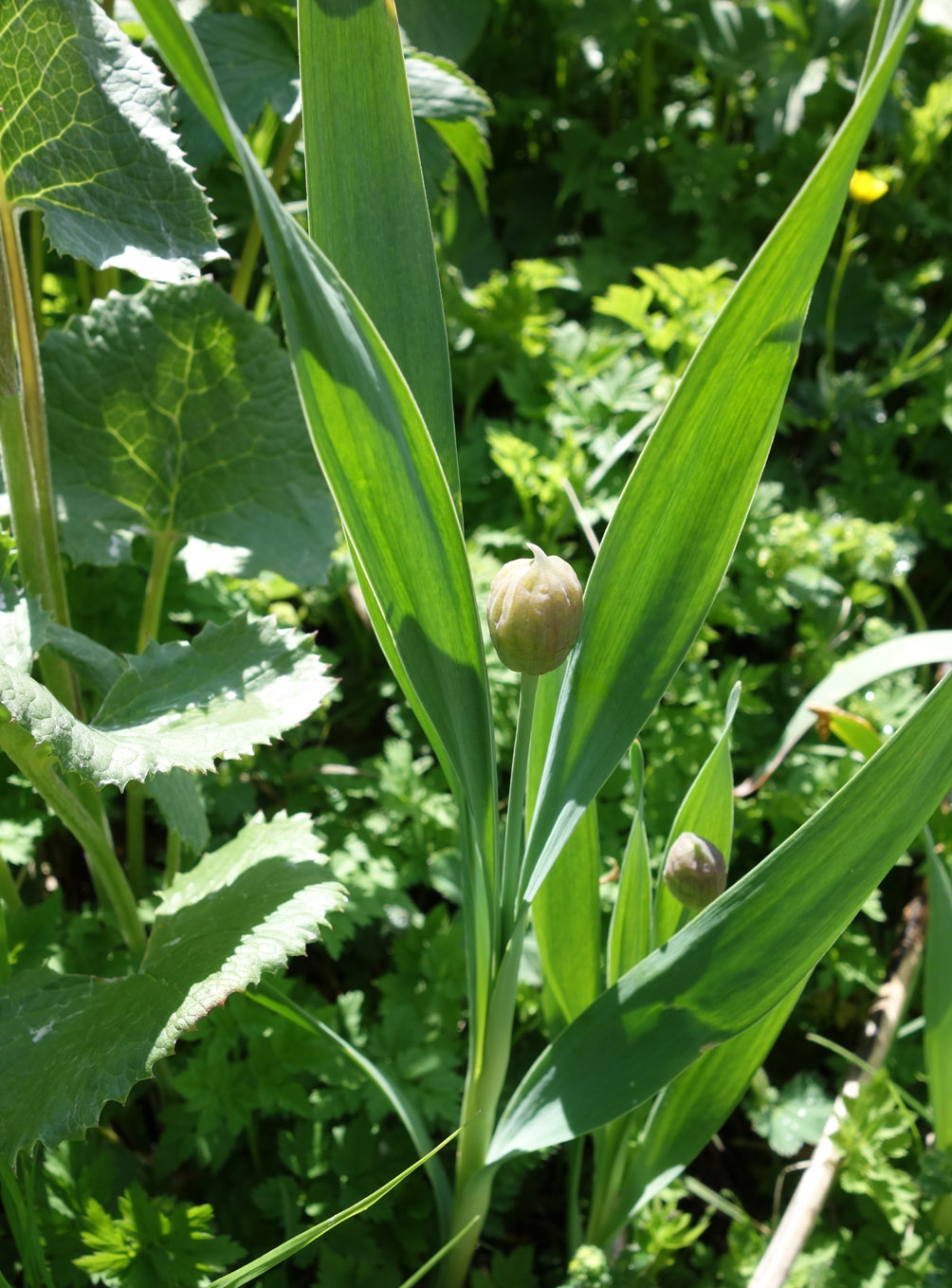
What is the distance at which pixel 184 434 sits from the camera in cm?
117

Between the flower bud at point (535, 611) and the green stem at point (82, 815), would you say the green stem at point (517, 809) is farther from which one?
the green stem at point (82, 815)

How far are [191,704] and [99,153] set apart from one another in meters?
0.47

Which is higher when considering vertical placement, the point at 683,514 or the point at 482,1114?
the point at 683,514

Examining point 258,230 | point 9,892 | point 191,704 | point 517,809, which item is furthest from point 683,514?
point 258,230

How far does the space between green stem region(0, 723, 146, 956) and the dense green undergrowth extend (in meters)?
0.09

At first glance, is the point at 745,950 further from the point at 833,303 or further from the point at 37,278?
the point at 833,303

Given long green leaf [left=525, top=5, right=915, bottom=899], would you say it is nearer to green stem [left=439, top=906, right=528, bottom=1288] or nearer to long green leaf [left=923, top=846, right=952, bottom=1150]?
green stem [left=439, top=906, right=528, bottom=1288]

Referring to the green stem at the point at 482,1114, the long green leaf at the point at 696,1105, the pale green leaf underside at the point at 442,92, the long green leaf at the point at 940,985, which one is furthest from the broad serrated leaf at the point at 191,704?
the pale green leaf underside at the point at 442,92

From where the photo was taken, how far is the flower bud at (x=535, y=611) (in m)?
0.63

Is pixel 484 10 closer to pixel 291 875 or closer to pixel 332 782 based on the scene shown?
pixel 332 782


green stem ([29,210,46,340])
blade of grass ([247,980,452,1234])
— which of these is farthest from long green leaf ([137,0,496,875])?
green stem ([29,210,46,340])

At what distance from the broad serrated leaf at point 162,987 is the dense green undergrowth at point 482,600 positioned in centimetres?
8

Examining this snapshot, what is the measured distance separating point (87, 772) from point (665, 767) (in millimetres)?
861

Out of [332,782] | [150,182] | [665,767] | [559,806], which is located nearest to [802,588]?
[665,767]
